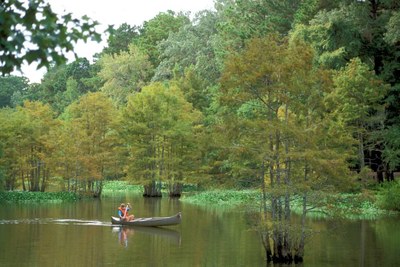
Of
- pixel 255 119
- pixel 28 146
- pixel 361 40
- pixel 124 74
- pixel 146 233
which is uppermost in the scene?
pixel 124 74

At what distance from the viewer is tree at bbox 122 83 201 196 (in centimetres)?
4891

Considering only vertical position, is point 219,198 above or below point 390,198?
above

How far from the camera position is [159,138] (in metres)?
50.2

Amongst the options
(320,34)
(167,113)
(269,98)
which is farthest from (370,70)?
(269,98)

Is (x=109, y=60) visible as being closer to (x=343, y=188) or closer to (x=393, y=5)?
(x=393, y=5)

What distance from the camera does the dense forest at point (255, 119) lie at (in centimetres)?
1798

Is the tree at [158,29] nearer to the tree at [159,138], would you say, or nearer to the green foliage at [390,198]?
the tree at [159,138]

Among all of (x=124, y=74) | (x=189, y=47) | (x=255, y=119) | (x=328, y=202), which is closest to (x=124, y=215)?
(x=255, y=119)

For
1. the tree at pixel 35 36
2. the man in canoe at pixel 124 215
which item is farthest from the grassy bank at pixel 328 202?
the tree at pixel 35 36

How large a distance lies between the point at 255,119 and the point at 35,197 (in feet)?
86.2

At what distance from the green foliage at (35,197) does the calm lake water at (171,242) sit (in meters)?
7.87

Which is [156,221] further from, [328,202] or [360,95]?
[360,95]

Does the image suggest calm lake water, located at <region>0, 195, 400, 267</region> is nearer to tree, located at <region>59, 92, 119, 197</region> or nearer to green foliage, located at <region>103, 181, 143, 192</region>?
tree, located at <region>59, 92, 119, 197</region>

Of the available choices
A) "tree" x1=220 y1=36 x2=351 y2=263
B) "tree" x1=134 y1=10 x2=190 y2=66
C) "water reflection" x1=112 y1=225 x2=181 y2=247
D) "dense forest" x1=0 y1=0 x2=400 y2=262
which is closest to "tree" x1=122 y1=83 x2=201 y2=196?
"dense forest" x1=0 y1=0 x2=400 y2=262
